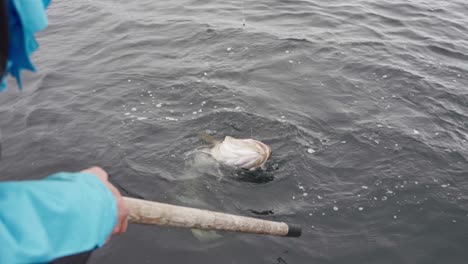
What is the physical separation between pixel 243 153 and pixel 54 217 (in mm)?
4628

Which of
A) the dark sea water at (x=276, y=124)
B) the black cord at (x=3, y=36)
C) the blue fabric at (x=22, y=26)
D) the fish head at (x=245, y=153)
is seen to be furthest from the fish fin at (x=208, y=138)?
the black cord at (x=3, y=36)

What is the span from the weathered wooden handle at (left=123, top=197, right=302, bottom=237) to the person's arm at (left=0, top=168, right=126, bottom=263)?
1.34ft

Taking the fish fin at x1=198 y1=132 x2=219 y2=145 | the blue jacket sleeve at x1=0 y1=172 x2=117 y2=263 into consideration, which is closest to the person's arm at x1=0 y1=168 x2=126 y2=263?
the blue jacket sleeve at x1=0 y1=172 x2=117 y2=263

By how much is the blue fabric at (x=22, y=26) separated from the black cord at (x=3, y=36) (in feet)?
0.27

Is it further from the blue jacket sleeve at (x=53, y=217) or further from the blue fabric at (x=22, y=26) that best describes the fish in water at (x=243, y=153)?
the blue fabric at (x=22, y=26)

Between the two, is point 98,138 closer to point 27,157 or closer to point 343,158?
point 27,157

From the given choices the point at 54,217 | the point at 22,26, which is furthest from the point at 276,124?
the point at 22,26

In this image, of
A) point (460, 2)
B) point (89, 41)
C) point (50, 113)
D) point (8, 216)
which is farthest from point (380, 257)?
point (460, 2)

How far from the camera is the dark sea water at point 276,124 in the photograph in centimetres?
566

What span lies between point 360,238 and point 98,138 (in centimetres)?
Answer: 516

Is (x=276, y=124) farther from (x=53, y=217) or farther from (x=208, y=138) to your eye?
(x=53, y=217)

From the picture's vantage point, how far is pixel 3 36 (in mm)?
2023

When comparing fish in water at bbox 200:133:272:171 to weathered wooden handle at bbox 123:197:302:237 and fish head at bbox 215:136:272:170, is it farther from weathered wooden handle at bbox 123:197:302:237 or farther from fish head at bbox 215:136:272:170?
weathered wooden handle at bbox 123:197:302:237

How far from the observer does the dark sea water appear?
5.66 metres
